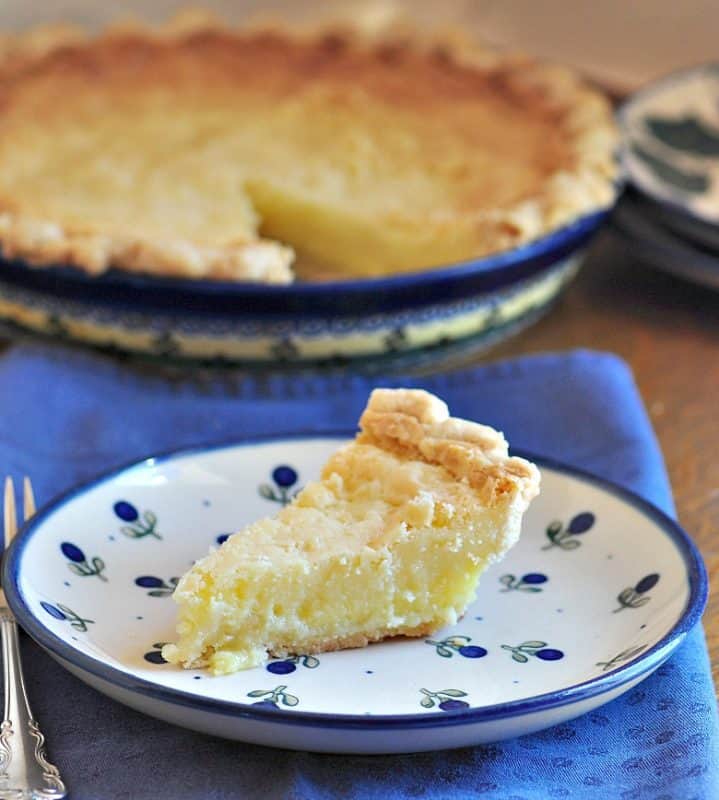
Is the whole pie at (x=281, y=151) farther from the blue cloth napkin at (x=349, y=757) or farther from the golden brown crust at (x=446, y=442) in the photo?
the golden brown crust at (x=446, y=442)

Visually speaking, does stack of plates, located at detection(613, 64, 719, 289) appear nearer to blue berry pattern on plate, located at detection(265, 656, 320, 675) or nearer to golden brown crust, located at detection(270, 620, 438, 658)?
golden brown crust, located at detection(270, 620, 438, 658)

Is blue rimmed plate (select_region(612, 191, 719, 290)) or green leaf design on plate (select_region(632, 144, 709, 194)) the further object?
green leaf design on plate (select_region(632, 144, 709, 194))

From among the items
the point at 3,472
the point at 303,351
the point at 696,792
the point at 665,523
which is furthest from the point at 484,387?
the point at 696,792

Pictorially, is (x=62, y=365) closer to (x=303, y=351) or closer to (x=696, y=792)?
(x=303, y=351)

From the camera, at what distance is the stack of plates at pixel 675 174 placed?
7.31ft

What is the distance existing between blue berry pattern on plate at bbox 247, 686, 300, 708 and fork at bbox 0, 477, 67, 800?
0.18 metres

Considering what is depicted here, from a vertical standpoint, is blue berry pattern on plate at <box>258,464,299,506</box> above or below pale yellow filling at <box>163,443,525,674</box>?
below

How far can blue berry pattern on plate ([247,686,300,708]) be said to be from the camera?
3.77ft

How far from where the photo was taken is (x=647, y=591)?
133cm

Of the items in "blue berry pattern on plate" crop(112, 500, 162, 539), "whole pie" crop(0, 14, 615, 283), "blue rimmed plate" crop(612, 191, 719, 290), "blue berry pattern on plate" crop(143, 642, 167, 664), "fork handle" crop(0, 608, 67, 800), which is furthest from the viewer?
"blue rimmed plate" crop(612, 191, 719, 290)

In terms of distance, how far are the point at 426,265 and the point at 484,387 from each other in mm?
377

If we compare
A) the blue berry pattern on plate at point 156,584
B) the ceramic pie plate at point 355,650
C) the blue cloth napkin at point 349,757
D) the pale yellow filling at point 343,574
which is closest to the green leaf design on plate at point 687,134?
the blue cloth napkin at point 349,757

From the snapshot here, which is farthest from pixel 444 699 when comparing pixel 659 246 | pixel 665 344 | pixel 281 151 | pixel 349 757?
pixel 281 151

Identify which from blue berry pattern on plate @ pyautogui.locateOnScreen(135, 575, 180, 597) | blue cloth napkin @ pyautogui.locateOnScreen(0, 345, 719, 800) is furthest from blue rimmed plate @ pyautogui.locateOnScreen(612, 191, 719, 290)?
blue berry pattern on plate @ pyautogui.locateOnScreen(135, 575, 180, 597)
